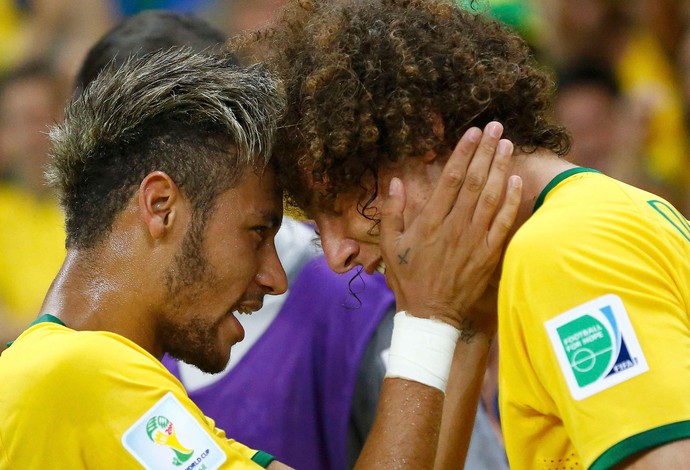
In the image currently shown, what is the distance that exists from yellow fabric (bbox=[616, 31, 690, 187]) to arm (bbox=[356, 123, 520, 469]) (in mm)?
3654

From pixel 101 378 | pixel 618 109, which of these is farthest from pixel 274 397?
pixel 618 109

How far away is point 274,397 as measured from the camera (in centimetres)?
373

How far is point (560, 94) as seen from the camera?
5977 millimetres

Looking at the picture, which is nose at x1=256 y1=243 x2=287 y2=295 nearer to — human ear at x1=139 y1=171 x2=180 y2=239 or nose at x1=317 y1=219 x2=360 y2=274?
nose at x1=317 y1=219 x2=360 y2=274

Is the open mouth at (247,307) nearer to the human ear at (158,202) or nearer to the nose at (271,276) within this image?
the nose at (271,276)

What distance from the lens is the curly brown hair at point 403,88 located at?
2.59m

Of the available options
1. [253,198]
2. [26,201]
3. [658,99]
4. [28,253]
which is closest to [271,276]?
[253,198]

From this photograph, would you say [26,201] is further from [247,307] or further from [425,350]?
[425,350]

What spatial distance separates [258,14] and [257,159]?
3.44 meters

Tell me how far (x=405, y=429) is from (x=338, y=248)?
534 mm

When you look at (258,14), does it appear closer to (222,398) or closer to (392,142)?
(222,398)

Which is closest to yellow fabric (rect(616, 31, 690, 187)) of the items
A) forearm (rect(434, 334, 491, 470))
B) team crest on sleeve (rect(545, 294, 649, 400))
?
forearm (rect(434, 334, 491, 470))

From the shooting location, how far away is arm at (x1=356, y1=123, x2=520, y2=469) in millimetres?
2561

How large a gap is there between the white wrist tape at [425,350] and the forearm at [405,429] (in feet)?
0.09
